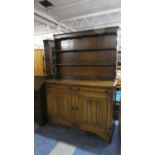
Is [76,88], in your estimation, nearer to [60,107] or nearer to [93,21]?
[60,107]

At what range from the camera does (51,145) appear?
1958 mm

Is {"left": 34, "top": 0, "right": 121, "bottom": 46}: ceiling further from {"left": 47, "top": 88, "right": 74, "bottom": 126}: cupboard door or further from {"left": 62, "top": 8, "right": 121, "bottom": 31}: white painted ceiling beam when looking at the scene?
{"left": 47, "top": 88, "right": 74, "bottom": 126}: cupboard door

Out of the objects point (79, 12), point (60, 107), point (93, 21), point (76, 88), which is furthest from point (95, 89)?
point (93, 21)

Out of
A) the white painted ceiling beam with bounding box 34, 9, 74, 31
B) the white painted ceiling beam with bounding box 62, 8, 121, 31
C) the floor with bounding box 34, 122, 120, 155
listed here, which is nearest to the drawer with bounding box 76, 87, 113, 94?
the floor with bounding box 34, 122, 120, 155

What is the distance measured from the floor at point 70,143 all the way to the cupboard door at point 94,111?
0.59 feet

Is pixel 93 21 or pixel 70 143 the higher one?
pixel 93 21

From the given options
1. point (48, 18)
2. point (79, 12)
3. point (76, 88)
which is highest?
point (79, 12)

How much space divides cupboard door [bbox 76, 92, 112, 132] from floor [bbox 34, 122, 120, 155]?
18 centimetres

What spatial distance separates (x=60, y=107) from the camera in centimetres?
240

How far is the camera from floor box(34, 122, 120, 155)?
182 cm

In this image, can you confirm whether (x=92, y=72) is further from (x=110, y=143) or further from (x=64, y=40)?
(x=110, y=143)

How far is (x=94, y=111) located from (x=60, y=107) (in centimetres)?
68

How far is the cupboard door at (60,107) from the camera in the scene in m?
2.29
